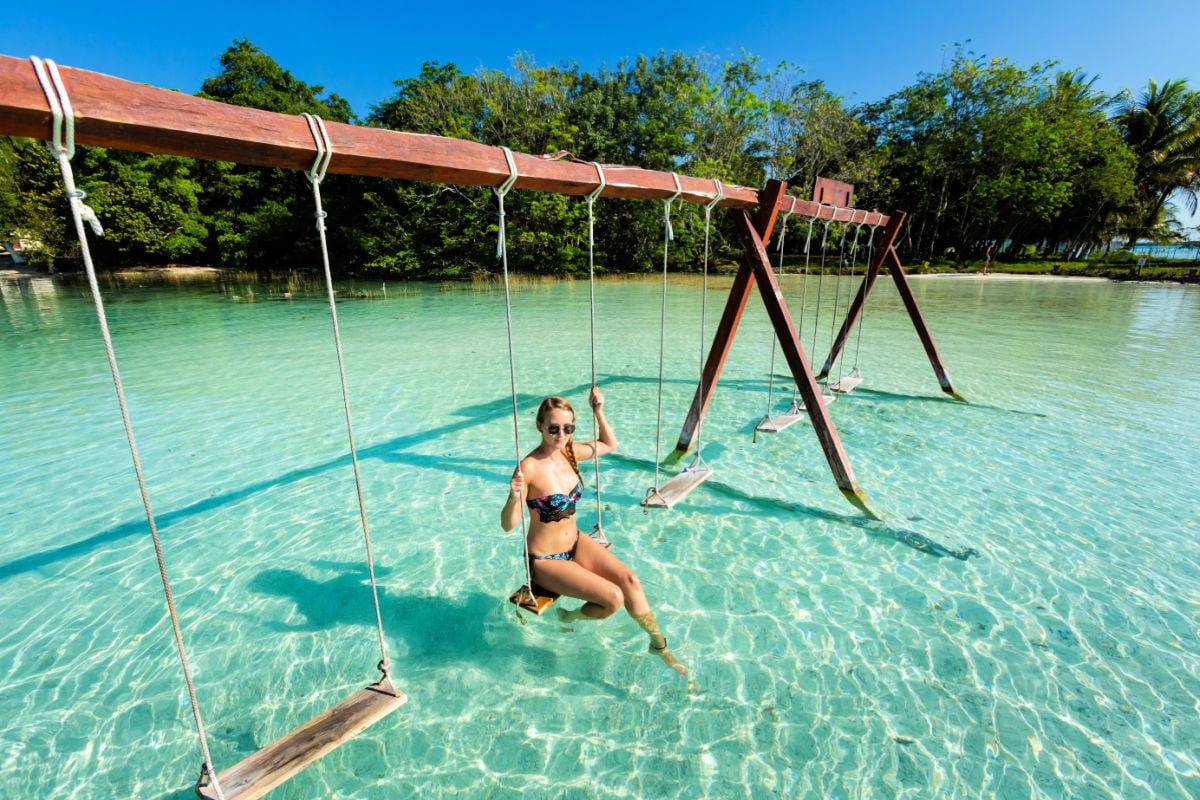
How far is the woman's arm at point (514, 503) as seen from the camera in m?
3.02

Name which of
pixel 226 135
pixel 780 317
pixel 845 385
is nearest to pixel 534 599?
pixel 226 135

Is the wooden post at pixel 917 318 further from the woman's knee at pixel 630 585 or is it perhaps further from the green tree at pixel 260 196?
the green tree at pixel 260 196

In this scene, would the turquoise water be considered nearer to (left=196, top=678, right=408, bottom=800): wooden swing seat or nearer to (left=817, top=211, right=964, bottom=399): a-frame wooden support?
(left=196, top=678, right=408, bottom=800): wooden swing seat

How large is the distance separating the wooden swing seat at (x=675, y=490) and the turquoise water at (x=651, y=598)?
0.48m

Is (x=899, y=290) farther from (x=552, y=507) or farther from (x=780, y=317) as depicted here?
(x=552, y=507)

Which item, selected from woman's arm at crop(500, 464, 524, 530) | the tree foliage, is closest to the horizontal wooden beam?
woman's arm at crop(500, 464, 524, 530)

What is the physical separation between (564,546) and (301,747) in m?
1.64

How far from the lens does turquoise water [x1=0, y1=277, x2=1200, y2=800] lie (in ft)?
9.12

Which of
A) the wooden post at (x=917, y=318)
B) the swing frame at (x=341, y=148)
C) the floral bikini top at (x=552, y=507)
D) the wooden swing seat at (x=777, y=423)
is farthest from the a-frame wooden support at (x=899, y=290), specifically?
the floral bikini top at (x=552, y=507)

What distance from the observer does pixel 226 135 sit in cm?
206

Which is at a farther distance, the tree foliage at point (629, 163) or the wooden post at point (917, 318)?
the tree foliage at point (629, 163)

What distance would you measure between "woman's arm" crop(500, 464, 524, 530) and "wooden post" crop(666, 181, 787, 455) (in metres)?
2.74

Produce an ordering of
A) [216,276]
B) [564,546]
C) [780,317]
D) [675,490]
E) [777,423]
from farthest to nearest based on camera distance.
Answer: [216,276] < [777,423] < [780,317] < [675,490] < [564,546]

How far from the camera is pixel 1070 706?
300cm
